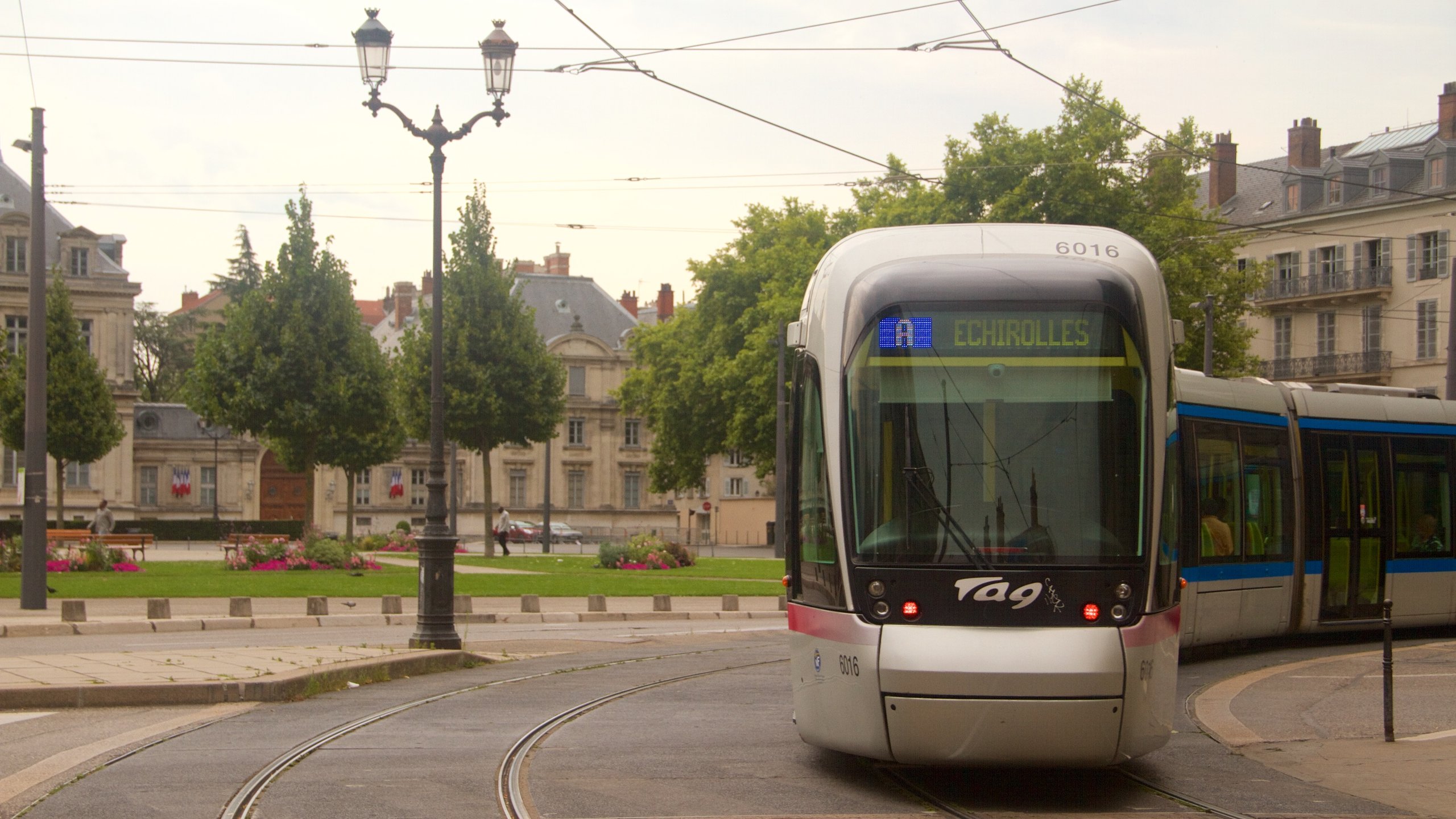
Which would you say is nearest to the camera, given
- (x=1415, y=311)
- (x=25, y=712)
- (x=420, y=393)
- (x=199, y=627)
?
(x=25, y=712)

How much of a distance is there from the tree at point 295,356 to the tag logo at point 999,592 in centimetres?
3388

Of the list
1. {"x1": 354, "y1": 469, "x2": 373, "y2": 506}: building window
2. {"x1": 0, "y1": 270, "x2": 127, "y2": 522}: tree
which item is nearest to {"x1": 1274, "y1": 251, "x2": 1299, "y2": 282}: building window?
{"x1": 0, "y1": 270, "x2": 127, "y2": 522}: tree

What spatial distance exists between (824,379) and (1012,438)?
3.48 feet

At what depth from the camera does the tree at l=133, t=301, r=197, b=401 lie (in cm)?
8912

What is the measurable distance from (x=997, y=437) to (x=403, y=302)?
85045mm

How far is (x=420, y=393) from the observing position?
43375 mm

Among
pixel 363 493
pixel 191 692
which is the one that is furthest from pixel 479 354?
pixel 363 493

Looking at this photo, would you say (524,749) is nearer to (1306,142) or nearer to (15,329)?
(1306,142)

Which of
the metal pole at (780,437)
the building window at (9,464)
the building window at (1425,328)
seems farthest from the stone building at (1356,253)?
the building window at (9,464)

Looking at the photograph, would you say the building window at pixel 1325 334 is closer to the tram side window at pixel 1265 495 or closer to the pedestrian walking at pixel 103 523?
the pedestrian walking at pixel 103 523

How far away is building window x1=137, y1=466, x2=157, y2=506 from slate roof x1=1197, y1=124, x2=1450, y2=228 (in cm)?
4854

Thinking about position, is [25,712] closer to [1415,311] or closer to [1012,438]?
[1012,438]

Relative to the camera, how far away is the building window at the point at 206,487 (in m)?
74.2

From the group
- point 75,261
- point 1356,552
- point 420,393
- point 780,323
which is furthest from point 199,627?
point 75,261
